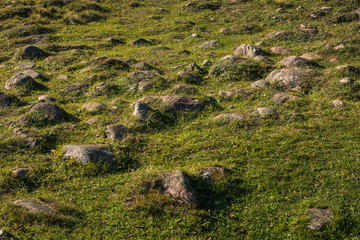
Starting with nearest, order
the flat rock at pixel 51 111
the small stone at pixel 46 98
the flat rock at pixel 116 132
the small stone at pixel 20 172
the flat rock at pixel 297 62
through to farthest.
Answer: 1. the small stone at pixel 20 172
2. the flat rock at pixel 116 132
3. the flat rock at pixel 51 111
4. the small stone at pixel 46 98
5. the flat rock at pixel 297 62

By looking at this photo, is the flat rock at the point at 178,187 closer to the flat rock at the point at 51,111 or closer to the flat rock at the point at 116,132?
the flat rock at the point at 116,132

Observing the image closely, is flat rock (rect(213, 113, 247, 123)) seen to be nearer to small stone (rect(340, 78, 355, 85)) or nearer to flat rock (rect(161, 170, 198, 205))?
flat rock (rect(161, 170, 198, 205))

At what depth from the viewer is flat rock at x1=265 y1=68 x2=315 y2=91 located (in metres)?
11.6

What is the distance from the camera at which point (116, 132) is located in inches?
367

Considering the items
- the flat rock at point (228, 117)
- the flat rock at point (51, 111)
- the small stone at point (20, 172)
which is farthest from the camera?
the flat rock at point (51, 111)

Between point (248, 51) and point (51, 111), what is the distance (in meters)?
9.82

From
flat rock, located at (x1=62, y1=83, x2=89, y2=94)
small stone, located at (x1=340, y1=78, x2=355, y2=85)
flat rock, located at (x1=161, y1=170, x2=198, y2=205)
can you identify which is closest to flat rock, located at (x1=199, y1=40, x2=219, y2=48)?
flat rock, located at (x1=62, y1=83, x2=89, y2=94)

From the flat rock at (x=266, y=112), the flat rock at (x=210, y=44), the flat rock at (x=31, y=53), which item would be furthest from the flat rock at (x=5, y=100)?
the flat rock at (x=210, y=44)

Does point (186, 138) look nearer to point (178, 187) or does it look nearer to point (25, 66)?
point (178, 187)

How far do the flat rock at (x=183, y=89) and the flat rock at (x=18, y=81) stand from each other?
6.45 m

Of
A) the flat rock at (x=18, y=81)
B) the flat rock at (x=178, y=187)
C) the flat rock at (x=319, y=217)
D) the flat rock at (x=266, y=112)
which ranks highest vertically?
the flat rock at (x=18, y=81)

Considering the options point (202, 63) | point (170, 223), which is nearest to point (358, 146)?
point (170, 223)

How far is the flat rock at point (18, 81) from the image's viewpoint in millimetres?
13024

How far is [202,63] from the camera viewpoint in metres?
14.9
